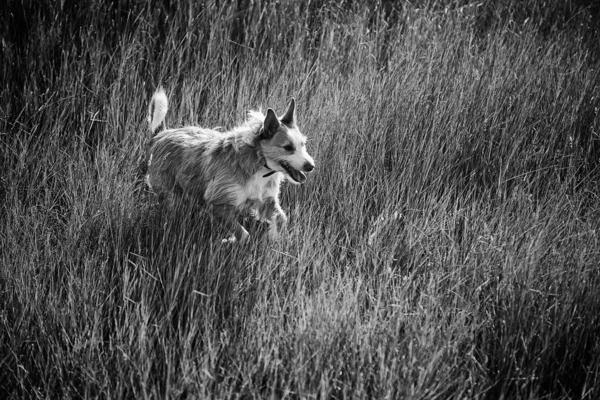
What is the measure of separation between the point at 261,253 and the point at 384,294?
83cm

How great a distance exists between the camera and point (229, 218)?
418 centimetres

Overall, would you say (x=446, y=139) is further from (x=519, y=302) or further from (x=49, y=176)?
(x=49, y=176)

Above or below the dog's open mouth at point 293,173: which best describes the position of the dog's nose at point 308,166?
above

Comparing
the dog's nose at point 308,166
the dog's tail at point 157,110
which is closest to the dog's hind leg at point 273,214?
the dog's nose at point 308,166

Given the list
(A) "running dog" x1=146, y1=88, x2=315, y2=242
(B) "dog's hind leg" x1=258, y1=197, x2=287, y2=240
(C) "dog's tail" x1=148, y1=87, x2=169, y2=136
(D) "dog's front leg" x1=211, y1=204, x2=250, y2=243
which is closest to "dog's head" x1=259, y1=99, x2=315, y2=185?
(A) "running dog" x1=146, y1=88, x2=315, y2=242

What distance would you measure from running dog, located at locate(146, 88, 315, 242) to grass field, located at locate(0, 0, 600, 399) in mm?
200

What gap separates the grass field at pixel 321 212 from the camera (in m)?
2.98

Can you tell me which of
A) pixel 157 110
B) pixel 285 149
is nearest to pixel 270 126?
pixel 285 149

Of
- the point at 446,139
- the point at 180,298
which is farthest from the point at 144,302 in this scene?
the point at 446,139

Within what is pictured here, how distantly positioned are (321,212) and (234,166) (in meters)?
0.68

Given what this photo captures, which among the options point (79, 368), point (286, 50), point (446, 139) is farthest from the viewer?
point (286, 50)

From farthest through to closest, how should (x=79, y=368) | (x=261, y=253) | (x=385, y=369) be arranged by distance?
(x=261, y=253), (x=79, y=368), (x=385, y=369)

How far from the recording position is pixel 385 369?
2.81 metres

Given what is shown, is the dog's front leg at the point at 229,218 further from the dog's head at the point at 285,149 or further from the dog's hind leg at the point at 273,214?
the dog's head at the point at 285,149
